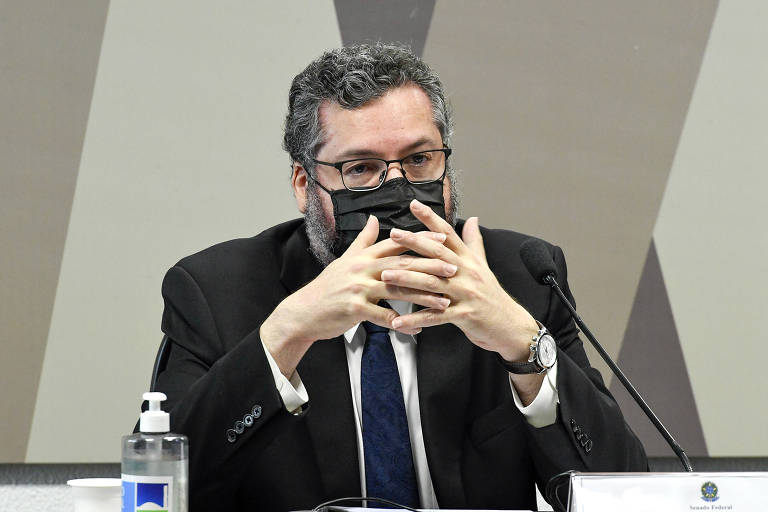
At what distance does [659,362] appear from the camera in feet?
7.86

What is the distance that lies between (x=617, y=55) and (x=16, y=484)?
6.50 feet

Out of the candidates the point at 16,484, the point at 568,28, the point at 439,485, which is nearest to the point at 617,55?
the point at 568,28

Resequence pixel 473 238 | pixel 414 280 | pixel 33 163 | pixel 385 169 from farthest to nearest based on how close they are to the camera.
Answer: pixel 33 163, pixel 385 169, pixel 473 238, pixel 414 280

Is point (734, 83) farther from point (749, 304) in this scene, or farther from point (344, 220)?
point (344, 220)

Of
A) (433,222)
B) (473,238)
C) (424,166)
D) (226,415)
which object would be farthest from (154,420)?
(424,166)

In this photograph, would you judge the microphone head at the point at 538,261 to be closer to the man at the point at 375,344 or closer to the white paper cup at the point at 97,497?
the man at the point at 375,344

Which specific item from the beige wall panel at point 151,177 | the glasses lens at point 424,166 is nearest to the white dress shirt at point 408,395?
the glasses lens at point 424,166

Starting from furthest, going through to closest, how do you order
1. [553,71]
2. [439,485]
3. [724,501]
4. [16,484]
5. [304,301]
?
[553,71]
[16,484]
[439,485]
[304,301]
[724,501]

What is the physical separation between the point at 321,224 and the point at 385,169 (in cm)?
21

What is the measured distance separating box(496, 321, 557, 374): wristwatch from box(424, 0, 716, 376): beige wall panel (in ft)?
3.14

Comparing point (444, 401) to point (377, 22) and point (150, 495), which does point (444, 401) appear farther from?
point (377, 22)

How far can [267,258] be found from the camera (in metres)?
1.84

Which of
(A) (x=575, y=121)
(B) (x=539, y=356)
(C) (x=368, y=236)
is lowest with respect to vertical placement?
(B) (x=539, y=356)

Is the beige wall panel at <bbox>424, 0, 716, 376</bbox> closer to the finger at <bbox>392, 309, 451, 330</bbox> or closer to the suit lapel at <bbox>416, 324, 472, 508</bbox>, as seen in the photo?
the suit lapel at <bbox>416, 324, 472, 508</bbox>
